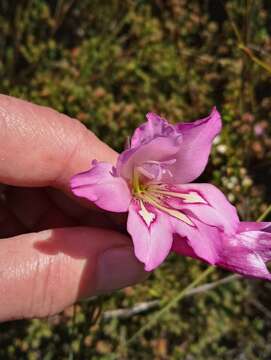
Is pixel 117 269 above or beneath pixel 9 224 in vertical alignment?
above

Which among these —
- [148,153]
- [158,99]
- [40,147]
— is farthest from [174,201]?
[158,99]

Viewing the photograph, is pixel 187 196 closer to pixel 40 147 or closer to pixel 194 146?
pixel 194 146

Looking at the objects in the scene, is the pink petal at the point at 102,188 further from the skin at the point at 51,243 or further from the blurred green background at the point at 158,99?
the blurred green background at the point at 158,99

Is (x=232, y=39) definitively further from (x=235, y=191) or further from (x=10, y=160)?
(x=10, y=160)

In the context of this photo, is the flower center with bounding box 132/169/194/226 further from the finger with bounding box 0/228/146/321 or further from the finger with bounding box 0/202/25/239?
the finger with bounding box 0/202/25/239

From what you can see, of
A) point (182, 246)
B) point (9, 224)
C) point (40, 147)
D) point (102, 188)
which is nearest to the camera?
point (102, 188)

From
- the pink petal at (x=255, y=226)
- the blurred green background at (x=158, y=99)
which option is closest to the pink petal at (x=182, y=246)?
the pink petal at (x=255, y=226)

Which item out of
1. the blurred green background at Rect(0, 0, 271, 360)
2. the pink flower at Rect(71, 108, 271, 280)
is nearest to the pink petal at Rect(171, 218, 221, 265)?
the pink flower at Rect(71, 108, 271, 280)
